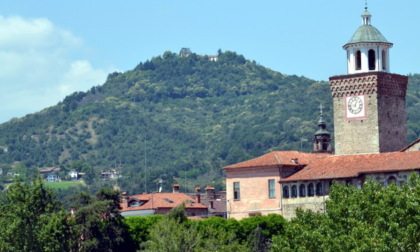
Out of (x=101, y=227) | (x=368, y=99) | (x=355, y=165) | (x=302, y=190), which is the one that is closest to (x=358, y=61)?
(x=368, y=99)

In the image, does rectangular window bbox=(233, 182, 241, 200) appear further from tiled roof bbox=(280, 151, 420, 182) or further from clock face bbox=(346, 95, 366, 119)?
clock face bbox=(346, 95, 366, 119)

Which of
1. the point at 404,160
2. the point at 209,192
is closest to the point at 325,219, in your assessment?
the point at 404,160

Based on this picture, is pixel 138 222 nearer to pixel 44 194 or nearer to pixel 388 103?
pixel 44 194

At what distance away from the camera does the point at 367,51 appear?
10350 cm

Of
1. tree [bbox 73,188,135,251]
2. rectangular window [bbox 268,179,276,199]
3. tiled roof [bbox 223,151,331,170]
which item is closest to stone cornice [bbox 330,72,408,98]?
tiled roof [bbox 223,151,331,170]

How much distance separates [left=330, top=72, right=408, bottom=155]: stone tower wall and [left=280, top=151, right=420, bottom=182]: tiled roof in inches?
55.6

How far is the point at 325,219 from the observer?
74.7m

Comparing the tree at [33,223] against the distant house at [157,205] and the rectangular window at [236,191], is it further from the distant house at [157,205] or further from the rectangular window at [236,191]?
the distant house at [157,205]

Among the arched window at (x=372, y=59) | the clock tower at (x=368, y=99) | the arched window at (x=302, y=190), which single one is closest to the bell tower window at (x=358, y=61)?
the clock tower at (x=368, y=99)

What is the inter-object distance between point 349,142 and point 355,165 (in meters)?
4.16

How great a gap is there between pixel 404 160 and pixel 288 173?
12.7 m

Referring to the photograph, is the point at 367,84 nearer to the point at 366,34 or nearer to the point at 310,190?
the point at 366,34

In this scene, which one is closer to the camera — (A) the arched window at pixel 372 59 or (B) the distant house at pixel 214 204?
(A) the arched window at pixel 372 59

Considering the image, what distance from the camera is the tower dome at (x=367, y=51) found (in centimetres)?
10319
